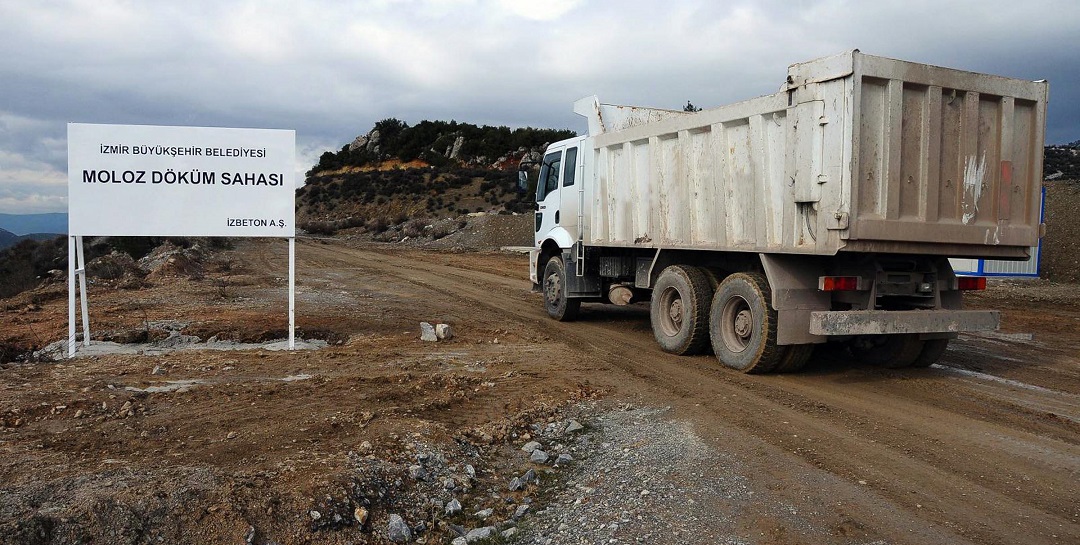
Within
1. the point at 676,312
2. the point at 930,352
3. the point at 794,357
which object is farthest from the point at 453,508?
the point at 930,352

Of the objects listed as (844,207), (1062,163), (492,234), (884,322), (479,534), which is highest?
(1062,163)

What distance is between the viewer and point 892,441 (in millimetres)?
5898

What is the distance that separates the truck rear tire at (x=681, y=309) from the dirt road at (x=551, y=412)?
0.25m

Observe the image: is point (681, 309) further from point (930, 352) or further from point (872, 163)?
point (872, 163)

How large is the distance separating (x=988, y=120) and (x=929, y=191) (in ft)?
3.76

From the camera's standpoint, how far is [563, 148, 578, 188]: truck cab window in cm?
1218

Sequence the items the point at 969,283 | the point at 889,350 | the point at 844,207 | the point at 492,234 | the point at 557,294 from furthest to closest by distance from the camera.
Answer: the point at 492,234 < the point at 557,294 < the point at 889,350 < the point at 969,283 < the point at 844,207

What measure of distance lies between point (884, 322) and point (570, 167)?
6.00 meters

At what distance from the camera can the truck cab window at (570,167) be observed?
12180 mm

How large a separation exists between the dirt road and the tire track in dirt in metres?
0.02

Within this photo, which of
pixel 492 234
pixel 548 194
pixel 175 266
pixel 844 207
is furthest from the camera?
pixel 492 234

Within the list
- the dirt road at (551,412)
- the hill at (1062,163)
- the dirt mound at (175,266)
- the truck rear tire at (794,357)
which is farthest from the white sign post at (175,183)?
the hill at (1062,163)

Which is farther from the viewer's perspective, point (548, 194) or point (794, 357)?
point (548, 194)

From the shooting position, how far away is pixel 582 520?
443 centimetres
